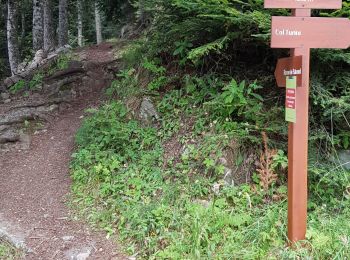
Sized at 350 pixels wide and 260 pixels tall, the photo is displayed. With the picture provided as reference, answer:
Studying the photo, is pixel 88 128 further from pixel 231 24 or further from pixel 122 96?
pixel 231 24

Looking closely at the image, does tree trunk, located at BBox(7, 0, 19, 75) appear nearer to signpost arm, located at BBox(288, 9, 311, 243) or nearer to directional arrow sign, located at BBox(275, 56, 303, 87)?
directional arrow sign, located at BBox(275, 56, 303, 87)

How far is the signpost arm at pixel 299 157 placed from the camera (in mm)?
3502

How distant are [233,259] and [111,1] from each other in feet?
31.6

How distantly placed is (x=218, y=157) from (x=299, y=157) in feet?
4.63

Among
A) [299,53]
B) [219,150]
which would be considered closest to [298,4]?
[299,53]

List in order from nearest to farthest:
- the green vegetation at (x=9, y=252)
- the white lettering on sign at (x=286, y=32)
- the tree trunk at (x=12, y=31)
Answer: the white lettering on sign at (x=286, y=32) < the green vegetation at (x=9, y=252) < the tree trunk at (x=12, y=31)

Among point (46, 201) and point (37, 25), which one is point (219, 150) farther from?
point (37, 25)

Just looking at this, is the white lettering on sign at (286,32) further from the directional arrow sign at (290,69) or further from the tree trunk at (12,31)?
the tree trunk at (12,31)

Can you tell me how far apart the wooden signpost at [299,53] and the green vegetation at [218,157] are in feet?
1.19

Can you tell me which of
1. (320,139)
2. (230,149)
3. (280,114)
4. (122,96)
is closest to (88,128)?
(122,96)

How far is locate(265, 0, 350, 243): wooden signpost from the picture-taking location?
11.2ft

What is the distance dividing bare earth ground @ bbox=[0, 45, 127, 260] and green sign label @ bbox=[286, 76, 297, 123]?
7.64 ft

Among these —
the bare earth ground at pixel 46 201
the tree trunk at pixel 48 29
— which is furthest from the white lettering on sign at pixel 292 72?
the tree trunk at pixel 48 29

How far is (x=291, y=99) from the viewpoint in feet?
11.6
